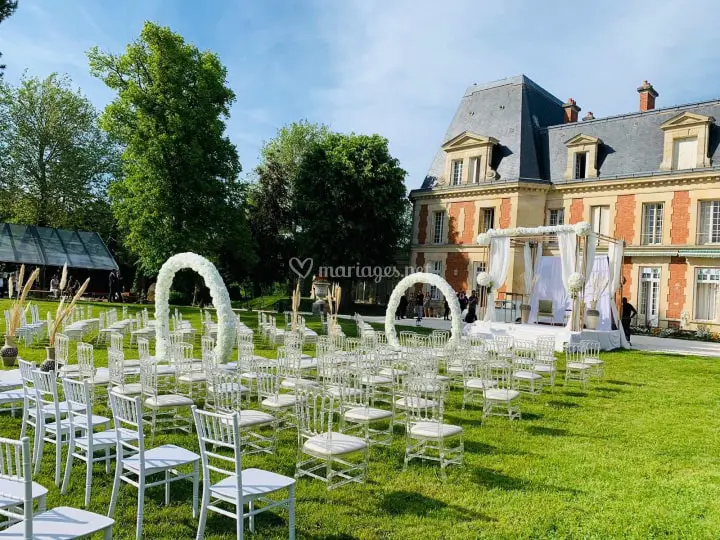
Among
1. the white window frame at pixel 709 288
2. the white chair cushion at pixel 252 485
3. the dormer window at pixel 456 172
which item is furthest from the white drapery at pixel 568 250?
the white chair cushion at pixel 252 485

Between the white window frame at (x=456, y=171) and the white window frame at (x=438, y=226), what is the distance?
1.68 meters

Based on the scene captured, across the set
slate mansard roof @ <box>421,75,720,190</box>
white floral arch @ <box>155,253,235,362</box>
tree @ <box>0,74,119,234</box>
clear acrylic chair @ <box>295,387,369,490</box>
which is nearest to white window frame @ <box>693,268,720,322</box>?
slate mansard roof @ <box>421,75,720,190</box>

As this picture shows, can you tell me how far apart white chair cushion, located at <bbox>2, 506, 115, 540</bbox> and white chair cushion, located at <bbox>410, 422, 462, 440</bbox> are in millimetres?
2947

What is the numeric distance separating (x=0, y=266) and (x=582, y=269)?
82.3 feet

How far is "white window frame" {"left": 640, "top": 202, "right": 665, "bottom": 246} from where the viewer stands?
22484mm

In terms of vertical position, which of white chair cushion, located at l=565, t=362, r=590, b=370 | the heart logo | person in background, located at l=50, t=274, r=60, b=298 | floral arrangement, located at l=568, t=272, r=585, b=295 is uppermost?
the heart logo

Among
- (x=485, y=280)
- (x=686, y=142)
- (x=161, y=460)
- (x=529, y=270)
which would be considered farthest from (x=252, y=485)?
(x=686, y=142)

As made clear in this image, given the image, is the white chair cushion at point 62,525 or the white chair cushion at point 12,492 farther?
the white chair cushion at point 12,492

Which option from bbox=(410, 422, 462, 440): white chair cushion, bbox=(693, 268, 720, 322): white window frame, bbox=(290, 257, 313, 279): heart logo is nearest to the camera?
bbox=(410, 422, 462, 440): white chair cushion

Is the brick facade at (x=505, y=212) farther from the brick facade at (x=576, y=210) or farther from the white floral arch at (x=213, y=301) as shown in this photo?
the white floral arch at (x=213, y=301)

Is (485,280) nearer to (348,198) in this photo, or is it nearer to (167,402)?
(348,198)

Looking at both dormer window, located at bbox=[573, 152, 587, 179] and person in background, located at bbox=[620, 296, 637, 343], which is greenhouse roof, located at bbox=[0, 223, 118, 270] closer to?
dormer window, located at bbox=[573, 152, 587, 179]

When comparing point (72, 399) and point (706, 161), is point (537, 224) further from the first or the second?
point (72, 399)

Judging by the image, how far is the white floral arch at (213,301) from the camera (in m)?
9.52
